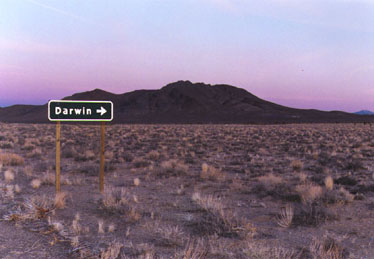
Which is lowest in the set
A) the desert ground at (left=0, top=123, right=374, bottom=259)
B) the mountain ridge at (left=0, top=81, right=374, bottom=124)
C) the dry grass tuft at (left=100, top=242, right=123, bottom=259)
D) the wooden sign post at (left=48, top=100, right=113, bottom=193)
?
the desert ground at (left=0, top=123, right=374, bottom=259)

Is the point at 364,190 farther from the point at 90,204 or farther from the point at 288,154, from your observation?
the point at 288,154

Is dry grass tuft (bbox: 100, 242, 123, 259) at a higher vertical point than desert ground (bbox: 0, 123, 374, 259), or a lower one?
higher

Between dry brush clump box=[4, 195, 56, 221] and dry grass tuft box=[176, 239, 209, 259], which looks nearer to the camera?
dry grass tuft box=[176, 239, 209, 259]

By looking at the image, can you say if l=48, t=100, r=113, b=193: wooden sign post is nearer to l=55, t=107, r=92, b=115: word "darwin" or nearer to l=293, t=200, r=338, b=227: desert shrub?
l=55, t=107, r=92, b=115: word "darwin"

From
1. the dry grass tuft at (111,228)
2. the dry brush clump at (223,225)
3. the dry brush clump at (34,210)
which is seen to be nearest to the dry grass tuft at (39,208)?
the dry brush clump at (34,210)

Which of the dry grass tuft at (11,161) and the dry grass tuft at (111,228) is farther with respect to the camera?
the dry grass tuft at (11,161)

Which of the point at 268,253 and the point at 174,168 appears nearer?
the point at 268,253

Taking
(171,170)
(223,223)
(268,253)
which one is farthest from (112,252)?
(171,170)

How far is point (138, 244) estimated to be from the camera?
5.84 m

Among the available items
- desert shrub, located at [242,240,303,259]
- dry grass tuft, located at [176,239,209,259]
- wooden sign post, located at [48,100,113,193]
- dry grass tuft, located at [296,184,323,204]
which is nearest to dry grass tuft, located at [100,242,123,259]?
dry grass tuft, located at [176,239,209,259]

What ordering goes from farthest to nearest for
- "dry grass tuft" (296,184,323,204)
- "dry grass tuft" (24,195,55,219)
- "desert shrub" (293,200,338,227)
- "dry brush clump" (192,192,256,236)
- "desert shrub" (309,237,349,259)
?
"dry grass tuft" (296,184,323,204)
"dry grass tuft" (24,195,55,219)
"desert shrub" (293,200,338,227)
"dry brush clump" (192,192,256,236)
"desert shrub" (309,237,349,259)

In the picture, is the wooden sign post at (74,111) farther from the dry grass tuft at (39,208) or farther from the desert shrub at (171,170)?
the desert shrub at (171,170)

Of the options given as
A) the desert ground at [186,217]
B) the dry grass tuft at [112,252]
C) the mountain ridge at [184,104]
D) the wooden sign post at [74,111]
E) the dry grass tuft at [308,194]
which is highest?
the mountain ridge at [184,104]

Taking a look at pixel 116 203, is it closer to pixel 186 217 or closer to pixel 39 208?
pixel 39 208
